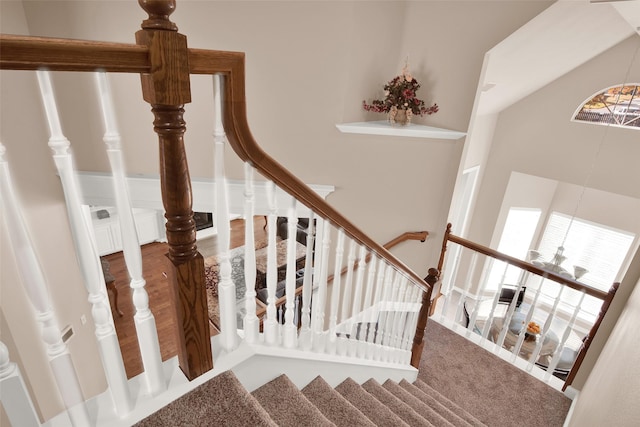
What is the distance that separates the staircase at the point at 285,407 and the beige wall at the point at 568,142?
5077 mm

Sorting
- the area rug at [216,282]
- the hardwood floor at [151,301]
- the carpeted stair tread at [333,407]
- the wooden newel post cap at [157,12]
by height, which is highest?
the wooden newel post cap at [157,12]

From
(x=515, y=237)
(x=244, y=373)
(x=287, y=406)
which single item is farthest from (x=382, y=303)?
(x=515, y=237)

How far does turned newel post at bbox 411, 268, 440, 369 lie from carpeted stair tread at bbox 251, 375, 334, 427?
141cm

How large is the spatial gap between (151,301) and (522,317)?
558 centimetres

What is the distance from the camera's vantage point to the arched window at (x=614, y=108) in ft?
16.7

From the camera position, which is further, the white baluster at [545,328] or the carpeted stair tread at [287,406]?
the white baluster at [545,328]

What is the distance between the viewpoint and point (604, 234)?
6.94 metres

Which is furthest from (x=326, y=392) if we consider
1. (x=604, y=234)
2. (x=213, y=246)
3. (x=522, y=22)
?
(x=604, y=234)

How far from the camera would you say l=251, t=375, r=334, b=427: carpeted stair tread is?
4.14ft

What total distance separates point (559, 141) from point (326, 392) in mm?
5982

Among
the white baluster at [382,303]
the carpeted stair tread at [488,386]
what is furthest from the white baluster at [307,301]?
the carpeted stair tread at [488,386]

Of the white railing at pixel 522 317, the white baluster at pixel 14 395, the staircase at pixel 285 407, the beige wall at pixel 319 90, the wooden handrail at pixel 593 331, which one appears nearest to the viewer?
the white baluster at pixel 14 395

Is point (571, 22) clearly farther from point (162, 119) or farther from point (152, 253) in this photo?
point (152, 253)

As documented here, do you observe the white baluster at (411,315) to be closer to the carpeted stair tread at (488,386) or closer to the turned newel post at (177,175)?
the carpeted stair tread at (488,386)
